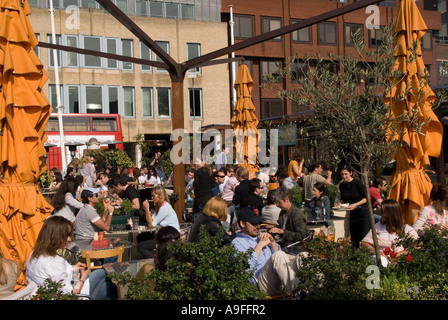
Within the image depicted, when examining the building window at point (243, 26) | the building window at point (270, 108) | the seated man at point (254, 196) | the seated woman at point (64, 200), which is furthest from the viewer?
the building window at point (270, 108)

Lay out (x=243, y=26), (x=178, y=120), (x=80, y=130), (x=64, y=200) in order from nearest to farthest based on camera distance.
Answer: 1. (x=64, y=200)
2. (x=178, y=120)
3. (x=80, y=130)
4. (x=243, y=26)

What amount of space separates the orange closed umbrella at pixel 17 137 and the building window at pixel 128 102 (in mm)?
30192

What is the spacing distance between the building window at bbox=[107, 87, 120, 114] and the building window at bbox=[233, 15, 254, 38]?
1079cm

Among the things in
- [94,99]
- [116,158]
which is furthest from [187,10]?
[116,158]

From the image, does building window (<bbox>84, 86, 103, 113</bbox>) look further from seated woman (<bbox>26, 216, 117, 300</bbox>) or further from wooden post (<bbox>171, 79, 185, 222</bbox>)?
seated woman (<bbox>26, 216, 117, 300</bbox>)

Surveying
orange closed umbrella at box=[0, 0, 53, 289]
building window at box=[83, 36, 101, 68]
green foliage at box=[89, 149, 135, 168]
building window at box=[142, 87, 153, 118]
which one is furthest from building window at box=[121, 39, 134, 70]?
orange closed umbrella at box=[0, 0, 53, 289]

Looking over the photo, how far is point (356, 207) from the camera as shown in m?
7.69

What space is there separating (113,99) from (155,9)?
25.2ft

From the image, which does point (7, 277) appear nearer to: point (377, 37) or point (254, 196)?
point (377, 37)

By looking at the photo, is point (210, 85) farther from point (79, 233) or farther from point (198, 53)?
point (79, 233)

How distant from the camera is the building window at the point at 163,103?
36094mm

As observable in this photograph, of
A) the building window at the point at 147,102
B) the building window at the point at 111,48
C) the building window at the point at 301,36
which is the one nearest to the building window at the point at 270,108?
the building window at the point at 301,36

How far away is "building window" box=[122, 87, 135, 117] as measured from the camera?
35250 mm

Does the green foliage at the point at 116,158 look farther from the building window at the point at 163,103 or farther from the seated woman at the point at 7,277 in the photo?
the seated woman at the point at 7,277
